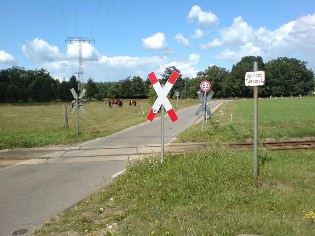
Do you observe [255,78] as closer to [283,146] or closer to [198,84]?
[283,146]

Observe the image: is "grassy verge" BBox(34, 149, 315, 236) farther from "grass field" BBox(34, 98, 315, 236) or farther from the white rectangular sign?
the white rectangular sign

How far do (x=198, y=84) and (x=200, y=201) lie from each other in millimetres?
133711

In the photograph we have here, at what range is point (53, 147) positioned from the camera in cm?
1708

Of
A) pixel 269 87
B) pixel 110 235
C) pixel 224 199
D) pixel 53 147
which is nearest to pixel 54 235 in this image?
pixel 110 235

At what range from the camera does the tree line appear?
124938 mm

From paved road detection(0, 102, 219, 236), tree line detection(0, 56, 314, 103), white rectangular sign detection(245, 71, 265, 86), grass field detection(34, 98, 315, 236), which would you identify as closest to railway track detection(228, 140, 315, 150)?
paved road detection(0, 102, 219, 236)

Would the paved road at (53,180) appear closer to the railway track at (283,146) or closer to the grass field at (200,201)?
the grass field at (200,201)

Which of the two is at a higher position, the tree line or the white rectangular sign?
the tree line

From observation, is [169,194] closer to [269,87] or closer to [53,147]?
[53,147]

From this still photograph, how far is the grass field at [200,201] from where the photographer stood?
5.39m

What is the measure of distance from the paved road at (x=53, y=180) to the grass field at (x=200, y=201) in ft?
1.95

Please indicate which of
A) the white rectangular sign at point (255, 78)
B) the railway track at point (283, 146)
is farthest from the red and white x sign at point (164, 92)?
the railway track at point (283, 146)

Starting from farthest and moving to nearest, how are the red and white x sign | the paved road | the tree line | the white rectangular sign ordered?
the tree line < the red and white x sign < the white rectangular sign < the paved road

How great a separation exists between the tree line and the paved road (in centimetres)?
10838
